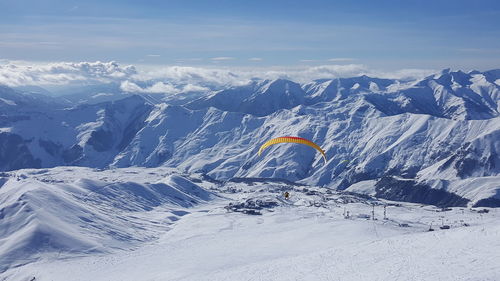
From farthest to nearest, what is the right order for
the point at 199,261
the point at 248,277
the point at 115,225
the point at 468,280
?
the point at 115,225, the point at 199,261, the point at 248,277, the point at 468,280

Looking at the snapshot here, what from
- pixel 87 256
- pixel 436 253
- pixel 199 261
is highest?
Answer: pixel 436 253

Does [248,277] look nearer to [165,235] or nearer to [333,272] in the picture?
[333,272]

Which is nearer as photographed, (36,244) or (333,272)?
(333,272)

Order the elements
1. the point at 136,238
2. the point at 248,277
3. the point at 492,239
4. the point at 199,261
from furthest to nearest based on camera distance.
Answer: the point at 136,238, the point at 199,261, the point at 248,277, the point at 492,239

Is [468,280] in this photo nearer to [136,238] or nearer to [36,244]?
[36,244]

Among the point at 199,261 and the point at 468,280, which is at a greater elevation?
the point at 468,280

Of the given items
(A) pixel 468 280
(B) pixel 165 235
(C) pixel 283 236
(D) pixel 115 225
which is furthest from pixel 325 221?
(A) pixel 468 280

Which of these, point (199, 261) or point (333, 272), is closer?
point (333, 272)

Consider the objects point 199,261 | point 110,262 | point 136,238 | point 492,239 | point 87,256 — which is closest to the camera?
point 492,239

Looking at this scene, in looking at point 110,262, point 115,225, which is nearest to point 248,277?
point 110,262
